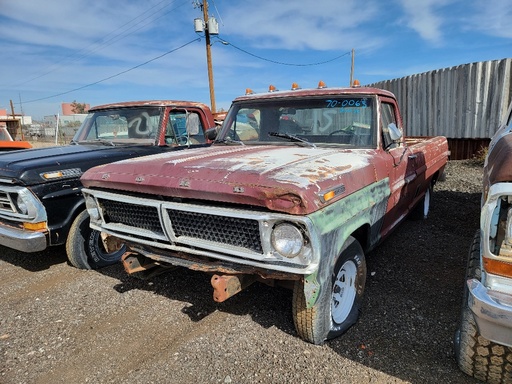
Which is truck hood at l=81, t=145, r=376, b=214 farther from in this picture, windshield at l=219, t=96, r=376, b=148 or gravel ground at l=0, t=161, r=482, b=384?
gravel ground at l=0, t=161, r=482, b=384

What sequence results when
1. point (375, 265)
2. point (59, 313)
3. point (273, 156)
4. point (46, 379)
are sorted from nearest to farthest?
point (46, 379) → point (273, 156) → point (59, 313) → point (375, 265)

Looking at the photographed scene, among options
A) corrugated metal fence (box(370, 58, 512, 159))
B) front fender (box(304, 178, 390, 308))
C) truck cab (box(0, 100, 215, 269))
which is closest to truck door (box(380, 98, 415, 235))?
front fender (box(304, 178, 390, 308))

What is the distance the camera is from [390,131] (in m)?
3.42

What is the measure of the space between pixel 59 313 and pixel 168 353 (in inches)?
52.8

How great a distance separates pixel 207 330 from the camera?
2.98m

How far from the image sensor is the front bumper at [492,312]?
1776 mm

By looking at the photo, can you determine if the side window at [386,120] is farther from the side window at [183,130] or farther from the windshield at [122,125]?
the windshield at [122,125]

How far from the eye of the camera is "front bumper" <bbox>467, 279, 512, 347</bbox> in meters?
1.78

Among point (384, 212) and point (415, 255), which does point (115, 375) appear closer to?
point (384, 212)

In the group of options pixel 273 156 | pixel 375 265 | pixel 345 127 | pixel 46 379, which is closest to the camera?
pixel 46 379

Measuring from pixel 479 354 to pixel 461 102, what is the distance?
914cm

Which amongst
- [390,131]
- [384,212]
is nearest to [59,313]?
[384,212]

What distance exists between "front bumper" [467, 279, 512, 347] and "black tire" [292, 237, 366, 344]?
2.89 feet

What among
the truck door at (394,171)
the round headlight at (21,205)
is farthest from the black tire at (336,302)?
the round headlight at (21,205)
